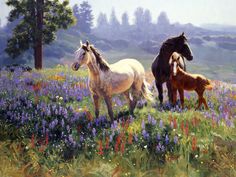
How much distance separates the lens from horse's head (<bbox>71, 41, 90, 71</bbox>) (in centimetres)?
832

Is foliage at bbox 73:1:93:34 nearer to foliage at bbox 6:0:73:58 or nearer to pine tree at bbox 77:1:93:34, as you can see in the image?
pine tree at bbox 77:1:93:34

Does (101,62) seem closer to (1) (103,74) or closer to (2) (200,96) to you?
(1) (103,74)

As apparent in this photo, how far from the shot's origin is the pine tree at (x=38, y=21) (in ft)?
68.6

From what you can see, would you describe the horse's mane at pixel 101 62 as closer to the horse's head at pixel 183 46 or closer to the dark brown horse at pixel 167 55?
the dark brown horse at pixel 167 55

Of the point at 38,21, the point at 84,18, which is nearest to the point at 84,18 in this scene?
the point at 84,18

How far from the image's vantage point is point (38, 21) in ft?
70.1

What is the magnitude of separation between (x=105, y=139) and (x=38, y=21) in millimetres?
14692

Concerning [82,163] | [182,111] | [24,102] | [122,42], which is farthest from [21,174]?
[122,42]

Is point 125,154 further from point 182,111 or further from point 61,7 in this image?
point 61,7

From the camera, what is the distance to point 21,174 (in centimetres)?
582

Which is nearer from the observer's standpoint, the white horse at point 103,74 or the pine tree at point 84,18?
the white horse at point 103,74

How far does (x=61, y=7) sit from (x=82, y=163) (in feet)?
50.7

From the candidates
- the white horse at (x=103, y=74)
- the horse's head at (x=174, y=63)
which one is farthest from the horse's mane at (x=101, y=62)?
the horse's head at (x=174, y=63)

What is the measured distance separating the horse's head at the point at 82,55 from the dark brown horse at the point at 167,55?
3.32 meters
